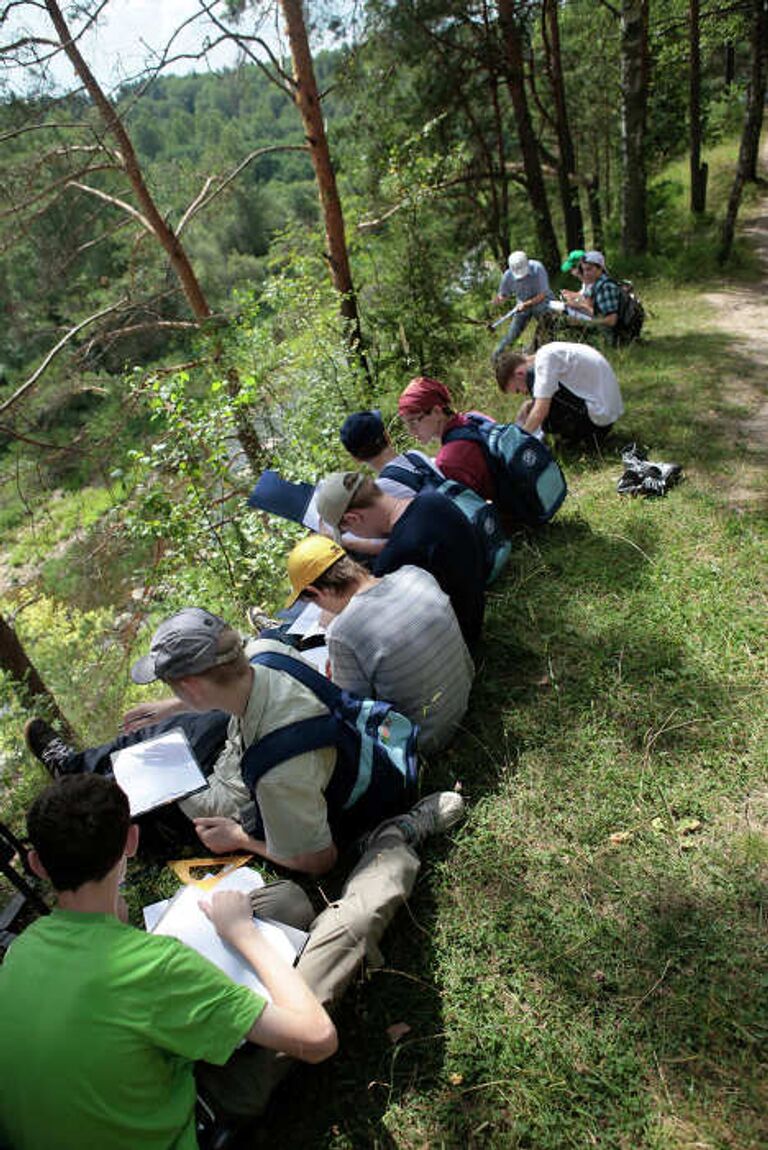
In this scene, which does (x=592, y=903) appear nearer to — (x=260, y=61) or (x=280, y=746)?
(x=280, y=746)

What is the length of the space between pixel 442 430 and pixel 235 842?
2562 millimetres

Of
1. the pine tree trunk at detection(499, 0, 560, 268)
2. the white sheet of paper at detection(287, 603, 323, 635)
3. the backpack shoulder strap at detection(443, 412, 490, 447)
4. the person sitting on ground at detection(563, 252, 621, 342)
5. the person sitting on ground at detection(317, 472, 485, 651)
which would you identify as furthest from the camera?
the pine tree trunk at detection(499, 0, 560, 268)

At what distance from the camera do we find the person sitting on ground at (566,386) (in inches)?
178

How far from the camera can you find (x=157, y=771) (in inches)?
107

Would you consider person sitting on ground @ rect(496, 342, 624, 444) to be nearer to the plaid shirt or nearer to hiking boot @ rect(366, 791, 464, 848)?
the plaid shirt

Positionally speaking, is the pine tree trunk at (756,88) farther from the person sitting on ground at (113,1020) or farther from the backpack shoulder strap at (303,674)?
the person sitting on ground at (113,1020)

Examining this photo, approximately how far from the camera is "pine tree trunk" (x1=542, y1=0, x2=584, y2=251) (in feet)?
34.9

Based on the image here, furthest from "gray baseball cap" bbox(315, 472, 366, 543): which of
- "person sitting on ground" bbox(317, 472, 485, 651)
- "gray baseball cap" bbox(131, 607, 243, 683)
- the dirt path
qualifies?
the dirt path

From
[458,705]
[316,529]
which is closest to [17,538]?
[316,529]

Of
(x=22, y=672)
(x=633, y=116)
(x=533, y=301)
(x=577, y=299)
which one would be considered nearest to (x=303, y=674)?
(x=22, y=672)

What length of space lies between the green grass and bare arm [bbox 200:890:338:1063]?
1.44ft

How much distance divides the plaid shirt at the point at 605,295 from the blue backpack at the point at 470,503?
12.4 feet

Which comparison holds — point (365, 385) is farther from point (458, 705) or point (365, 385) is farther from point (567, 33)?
point (567, 33)

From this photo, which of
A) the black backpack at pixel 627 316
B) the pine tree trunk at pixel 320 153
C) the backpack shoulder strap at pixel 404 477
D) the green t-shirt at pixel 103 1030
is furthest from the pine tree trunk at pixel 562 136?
the green t-shirt at pixel 103 1030
